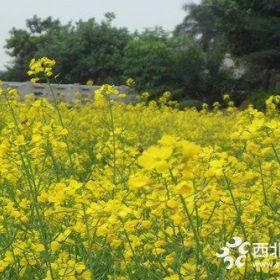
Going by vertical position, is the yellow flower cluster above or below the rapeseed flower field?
above

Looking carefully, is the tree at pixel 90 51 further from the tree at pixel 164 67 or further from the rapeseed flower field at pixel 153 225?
the rapeseed flower field at pixel 153 225

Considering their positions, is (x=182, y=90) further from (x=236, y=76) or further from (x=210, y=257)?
(x=210, y=257)

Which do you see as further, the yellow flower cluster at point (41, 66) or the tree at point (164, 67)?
the tree at point (164, 67)

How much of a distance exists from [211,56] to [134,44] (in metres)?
3.58

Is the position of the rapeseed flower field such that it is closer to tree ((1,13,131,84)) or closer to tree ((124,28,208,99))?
tree ((124,28,208,99))

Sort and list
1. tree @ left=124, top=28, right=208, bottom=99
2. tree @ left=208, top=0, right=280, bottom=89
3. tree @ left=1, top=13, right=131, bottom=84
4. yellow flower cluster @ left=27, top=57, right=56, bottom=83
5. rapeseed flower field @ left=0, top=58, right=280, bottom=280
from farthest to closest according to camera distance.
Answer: tree @ left=1, top=13, right=131, bottom=84 → tree @ left=124, top=28, right=208, bottom=99 → tree @ left=208, top=0, right=280, bottom=89 → yellow flower cluster @ left=27, top=57, right=56, bottom=83 → rapeseed flower field @ left=0, top=58, right=280, bottom=280

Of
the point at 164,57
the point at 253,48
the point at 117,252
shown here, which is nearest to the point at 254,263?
the point at 117,252

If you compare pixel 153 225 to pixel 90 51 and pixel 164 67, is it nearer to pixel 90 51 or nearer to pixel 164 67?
pixel 164 67

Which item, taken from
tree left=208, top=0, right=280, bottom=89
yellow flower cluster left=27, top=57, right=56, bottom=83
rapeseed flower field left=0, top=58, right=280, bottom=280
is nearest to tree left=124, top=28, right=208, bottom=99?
tree left=208, top=0, right=280, bottom=89

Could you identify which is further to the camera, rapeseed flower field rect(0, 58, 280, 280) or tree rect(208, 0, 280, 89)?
→ tree rect(208, 0, 280, 89)

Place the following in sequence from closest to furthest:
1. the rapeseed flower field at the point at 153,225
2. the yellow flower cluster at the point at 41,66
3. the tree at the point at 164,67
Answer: the rapeseed flower field at the point at 153,225, the yellow flower cluster at the point at 41,66, the tree at the point at 164,67

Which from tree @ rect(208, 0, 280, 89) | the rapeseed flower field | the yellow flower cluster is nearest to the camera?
the rapeseed flower field

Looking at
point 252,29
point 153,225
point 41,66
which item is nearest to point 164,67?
point 252,29

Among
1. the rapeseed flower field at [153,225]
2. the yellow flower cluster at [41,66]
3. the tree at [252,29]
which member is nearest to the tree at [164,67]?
the tree at [252,29]
